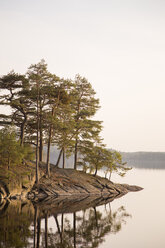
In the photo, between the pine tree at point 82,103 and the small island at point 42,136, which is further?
the pine tree at point 82,103

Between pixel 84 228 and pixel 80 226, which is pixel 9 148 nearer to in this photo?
pixel 80 226

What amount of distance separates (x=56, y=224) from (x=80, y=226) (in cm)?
191

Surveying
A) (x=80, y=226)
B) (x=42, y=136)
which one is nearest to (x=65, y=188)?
(x=42, y=136)

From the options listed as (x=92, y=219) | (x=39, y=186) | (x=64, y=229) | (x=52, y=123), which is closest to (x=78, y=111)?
(x=52, y=123)

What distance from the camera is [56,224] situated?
2083 cm

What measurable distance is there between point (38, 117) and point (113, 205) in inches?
575

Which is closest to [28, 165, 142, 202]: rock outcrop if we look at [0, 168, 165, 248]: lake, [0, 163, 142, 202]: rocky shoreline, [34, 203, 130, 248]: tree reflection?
[0, 163, 142, 202]: rocky shoreline

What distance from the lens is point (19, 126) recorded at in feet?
122

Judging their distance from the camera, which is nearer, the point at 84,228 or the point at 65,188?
the point at 84,228

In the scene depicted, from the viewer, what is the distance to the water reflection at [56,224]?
54.2 ft

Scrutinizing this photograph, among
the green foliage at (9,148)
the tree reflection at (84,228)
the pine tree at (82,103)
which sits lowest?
the tree reflection at (84,228)

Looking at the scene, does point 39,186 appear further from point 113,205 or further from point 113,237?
point 113,237

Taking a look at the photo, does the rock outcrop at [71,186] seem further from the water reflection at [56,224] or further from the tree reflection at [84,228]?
the tree reflection at [84,228]

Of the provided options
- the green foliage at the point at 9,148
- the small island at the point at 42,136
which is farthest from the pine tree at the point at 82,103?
the green foliage at the point at 9,148
